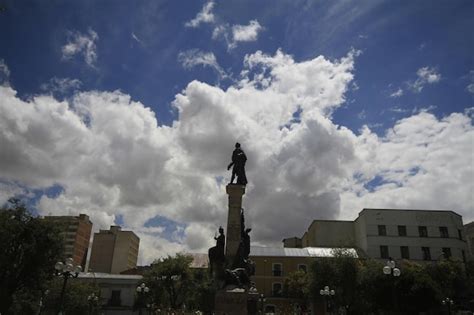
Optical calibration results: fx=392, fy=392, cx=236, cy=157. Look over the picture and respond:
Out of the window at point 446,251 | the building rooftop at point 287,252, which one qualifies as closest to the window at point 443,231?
the window at point 446,251

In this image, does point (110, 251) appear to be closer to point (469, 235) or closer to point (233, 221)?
point (469, 235)

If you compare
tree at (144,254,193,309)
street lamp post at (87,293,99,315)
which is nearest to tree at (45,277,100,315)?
street lamp post at (87,293,99,315)

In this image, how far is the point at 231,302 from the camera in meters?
15.1

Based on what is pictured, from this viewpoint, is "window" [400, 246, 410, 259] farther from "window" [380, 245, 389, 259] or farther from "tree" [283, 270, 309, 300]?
"tree" [283, 270, 309, 300]

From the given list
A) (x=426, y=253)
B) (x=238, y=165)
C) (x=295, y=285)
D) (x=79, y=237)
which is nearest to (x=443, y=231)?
(x=426, y=253)

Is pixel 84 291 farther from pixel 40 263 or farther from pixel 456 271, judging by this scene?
pixel 456 271

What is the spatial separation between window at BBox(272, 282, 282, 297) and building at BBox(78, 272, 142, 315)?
1664 centimetres

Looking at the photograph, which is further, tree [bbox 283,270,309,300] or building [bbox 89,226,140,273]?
building [bbox 89,226,140,273]

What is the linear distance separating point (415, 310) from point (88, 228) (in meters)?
99.6

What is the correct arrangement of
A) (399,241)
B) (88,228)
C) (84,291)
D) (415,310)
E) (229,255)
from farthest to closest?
(88,228)
(399,241)
(84,291)
(415,310)
(229,255)

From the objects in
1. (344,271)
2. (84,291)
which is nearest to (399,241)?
(344,271)

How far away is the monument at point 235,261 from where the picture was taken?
15.1 metres

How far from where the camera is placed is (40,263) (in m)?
25.6

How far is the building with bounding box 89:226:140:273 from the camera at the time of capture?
8738cm
